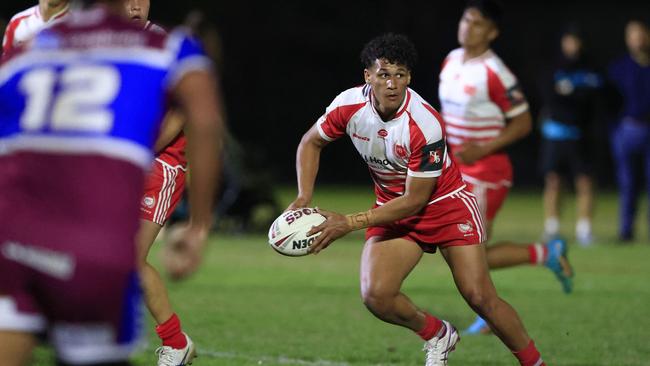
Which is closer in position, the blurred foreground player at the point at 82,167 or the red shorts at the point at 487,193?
the blurred foreground player at the point at 82,167

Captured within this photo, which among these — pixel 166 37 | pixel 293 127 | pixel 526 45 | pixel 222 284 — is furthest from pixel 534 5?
pixel 166 37

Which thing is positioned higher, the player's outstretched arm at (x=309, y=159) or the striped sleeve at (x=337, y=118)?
the striped sleeve at (x=337, y=118)

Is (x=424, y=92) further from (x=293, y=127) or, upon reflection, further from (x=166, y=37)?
(x=166, y=37)

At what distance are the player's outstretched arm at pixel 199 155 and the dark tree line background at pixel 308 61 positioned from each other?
1948cm

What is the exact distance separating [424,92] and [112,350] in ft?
56.9

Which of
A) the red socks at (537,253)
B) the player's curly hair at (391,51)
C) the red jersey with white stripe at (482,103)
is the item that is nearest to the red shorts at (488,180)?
the red jersey with white stripe at (482,103)

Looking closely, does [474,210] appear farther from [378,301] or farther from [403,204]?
[378,301]

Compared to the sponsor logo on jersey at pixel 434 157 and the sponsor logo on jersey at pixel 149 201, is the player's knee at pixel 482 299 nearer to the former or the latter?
the sponsor logo on jersey at pixel 434 157

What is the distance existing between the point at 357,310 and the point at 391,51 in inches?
144

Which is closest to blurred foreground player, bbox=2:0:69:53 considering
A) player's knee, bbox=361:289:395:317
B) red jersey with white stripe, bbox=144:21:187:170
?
red jersey with white stripe, bbox=144:21:187:170

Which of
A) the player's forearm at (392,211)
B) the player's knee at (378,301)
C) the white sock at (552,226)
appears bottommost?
the white sock at (552,226)

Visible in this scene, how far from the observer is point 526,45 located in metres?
27.2

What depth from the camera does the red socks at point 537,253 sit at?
826 centimetres

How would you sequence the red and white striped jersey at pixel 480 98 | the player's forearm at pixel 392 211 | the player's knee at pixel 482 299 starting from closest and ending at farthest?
the player's forearm at pixel 392 211
the player's knee at pixel 482 299
the red and white striped jersey at pixel 480 98
